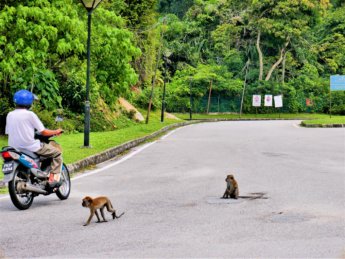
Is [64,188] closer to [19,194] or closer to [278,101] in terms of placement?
[19,194]

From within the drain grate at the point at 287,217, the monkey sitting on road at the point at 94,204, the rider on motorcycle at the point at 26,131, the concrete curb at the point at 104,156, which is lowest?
the concrete curb at the point at 104,156

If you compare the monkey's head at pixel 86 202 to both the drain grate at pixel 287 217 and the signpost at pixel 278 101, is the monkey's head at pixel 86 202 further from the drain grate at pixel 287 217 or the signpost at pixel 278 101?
the signpost at pixel 278 101

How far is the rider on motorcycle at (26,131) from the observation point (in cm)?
869

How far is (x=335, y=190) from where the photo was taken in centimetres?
1018

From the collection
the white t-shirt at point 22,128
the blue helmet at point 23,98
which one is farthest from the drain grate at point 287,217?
the blue helmet at point 23,98

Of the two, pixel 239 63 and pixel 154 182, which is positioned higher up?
pixel 239 63

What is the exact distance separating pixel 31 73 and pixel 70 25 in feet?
7.43

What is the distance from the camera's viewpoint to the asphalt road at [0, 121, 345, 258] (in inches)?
241

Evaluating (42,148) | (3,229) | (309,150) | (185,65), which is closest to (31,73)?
(309,150)

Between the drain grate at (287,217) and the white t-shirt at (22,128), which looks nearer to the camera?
the drain grate at (287,217)

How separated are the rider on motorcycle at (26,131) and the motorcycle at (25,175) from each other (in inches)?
3.7

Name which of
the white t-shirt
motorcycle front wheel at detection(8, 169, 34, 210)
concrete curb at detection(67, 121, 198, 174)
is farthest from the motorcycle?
concrete curb at detection(67, 121, 198, 174)

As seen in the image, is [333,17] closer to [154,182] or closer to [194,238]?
[154,182]

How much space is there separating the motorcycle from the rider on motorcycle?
10 centimetres
